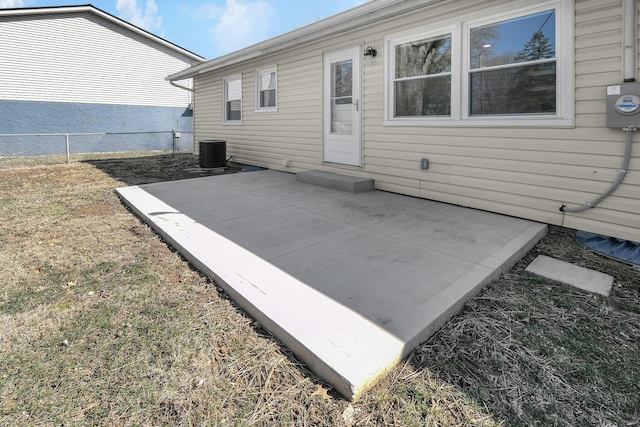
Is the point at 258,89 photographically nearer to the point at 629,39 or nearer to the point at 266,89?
A: the point at 266,89

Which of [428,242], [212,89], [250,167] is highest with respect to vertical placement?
[212,89]

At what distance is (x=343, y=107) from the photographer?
A: 6.06m

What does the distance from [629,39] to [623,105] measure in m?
0.55

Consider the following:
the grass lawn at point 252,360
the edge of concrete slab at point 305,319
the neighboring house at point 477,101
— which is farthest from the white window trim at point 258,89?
the grass lawn at point 252,360

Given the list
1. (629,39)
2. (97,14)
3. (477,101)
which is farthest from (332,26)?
(97,14)

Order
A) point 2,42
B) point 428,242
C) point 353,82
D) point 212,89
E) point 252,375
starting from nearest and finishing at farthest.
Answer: point 252,375, point 428,242, point 353,82, point 212,89, point 2,42

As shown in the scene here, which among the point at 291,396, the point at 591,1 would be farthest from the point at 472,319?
the point at 591,1

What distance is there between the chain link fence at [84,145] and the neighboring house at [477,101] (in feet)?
25.1

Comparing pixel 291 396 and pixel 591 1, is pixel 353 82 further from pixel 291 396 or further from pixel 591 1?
pixel 291 396

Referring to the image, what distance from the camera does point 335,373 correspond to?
5.38ft

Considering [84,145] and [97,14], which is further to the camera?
[97,14]

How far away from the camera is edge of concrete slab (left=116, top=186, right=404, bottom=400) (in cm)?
168

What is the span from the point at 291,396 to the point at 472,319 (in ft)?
3.83

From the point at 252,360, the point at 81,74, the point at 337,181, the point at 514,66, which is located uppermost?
the point at 81,74
